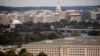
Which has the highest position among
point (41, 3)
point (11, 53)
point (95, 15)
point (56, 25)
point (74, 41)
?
point (41, 3)

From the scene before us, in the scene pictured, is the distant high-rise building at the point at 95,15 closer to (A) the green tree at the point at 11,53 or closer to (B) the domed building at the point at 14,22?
(B) the domed building at the point at 14,22

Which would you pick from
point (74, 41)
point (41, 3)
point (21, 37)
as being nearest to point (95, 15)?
point (74, 41)

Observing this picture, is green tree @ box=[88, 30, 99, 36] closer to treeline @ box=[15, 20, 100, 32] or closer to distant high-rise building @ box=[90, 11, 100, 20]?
treeline @ box=[15, 20, 100, 32]

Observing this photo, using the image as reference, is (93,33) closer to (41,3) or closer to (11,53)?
(41,3)

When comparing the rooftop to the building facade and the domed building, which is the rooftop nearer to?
the building facade

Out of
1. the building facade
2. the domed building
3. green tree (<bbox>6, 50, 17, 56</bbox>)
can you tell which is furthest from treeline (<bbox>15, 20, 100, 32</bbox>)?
green tree (<bbox>6, 50, 17, 56</bbox>)

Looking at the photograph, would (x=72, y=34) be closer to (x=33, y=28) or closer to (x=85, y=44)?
(x=85, y=44)

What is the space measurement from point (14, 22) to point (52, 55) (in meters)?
0.65

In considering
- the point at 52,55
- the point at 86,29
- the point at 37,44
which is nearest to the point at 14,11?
the point at 37,44

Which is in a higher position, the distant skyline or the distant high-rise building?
the distant skyline

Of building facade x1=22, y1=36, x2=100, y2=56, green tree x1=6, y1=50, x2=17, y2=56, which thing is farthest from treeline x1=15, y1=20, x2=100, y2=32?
green tree x1=6, y1=50, x2=17, y2=56

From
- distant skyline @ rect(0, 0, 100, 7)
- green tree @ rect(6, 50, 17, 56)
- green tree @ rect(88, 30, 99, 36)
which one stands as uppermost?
distant skyline @ rect(0, 0, 100, 7)

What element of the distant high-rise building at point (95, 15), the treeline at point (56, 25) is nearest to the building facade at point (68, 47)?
the treeline at point (56, 25)

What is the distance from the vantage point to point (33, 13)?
3.32 m
